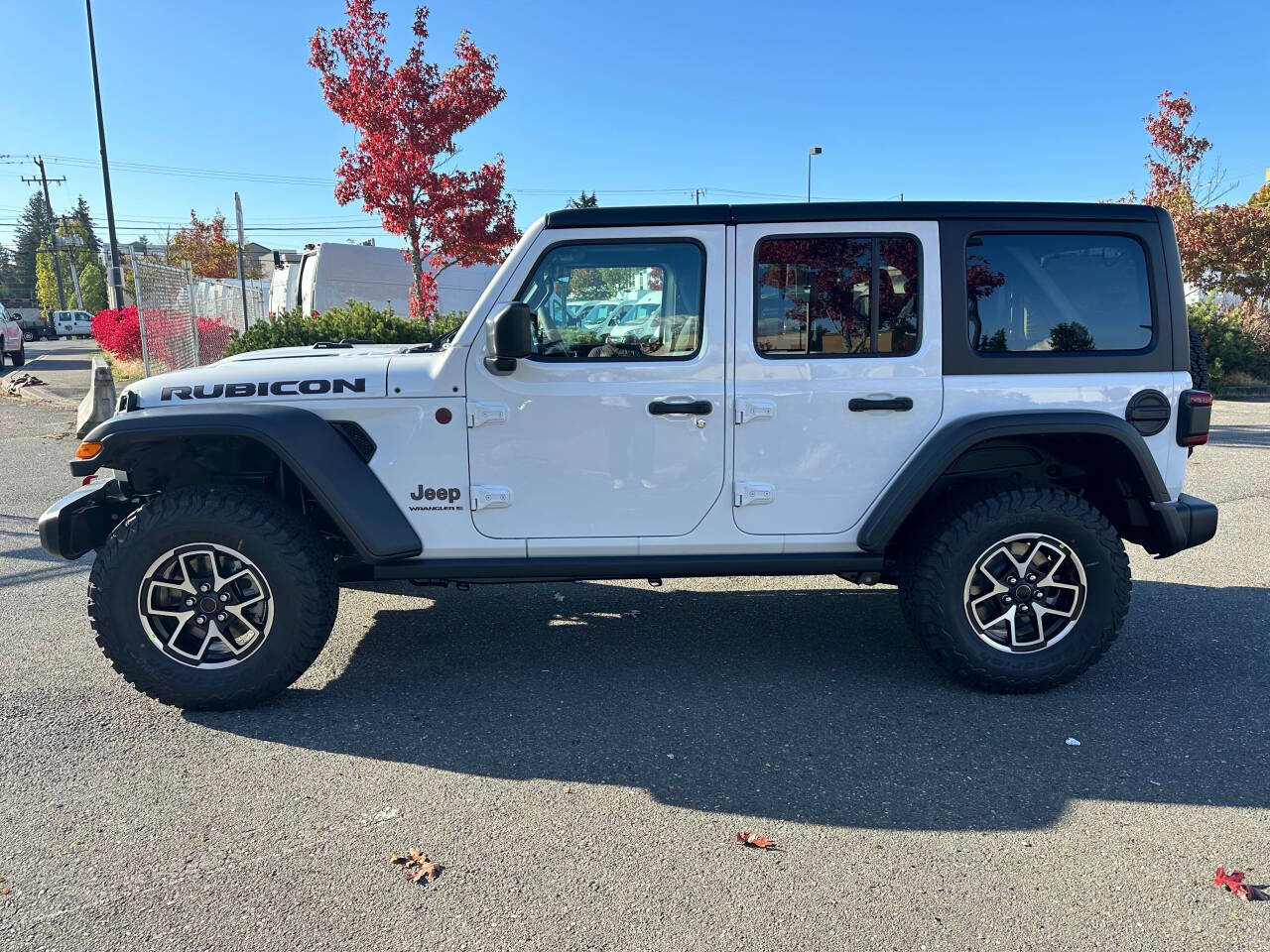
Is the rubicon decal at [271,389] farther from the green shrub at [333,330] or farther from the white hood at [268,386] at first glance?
the green shrub at [333,330]

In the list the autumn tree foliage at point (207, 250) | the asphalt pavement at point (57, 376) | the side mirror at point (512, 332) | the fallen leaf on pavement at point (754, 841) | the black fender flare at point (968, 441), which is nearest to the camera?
the fallen leaf on pavement at point (754, 841)

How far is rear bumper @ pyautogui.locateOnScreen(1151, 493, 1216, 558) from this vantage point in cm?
379

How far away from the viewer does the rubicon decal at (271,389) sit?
11.8 feet

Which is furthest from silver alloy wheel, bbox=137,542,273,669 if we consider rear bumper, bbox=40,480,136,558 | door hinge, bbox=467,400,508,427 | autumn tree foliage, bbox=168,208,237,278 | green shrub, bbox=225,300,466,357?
autumn tree foliage, bbox=168,208,237,278

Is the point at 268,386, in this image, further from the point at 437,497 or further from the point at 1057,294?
the point at 1057,294

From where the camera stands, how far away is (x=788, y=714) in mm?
3641

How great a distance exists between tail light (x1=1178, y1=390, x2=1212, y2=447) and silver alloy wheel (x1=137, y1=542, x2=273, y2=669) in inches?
150

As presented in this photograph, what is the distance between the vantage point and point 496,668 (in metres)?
4.11

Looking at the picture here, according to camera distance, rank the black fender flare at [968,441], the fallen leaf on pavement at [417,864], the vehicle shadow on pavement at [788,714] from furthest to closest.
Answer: the black fender flare at [968,441] < the vehicle shadow on pavement at [788,714] < the fallen leaf on pavement at [417,864]

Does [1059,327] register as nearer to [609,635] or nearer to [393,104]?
[609,635]

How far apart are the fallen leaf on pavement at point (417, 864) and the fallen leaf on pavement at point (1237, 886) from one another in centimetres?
225

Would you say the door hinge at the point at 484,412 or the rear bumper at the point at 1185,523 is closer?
the door hinge at the point at 484,412

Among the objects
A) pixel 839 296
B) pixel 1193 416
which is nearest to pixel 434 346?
pixel 839 296

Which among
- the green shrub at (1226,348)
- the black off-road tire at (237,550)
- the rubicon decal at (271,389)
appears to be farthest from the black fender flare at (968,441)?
the green shrub at (1226,348)
